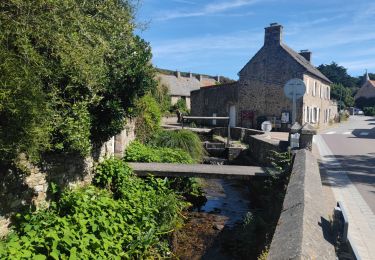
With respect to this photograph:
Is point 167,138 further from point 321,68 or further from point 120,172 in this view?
point 321,68

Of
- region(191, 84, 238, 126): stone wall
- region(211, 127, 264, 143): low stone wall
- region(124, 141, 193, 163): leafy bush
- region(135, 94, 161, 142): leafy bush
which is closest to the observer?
region(124, 141, 193, 163): leafy bush

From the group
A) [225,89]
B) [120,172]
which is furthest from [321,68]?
[120,172]

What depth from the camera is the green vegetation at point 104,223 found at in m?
5.61

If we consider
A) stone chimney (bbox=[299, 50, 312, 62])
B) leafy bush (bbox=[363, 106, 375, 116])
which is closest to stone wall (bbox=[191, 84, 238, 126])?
stone chimney (bbox=[299, 50, 312, 62])

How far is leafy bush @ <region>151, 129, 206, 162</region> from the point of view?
53.5 ft

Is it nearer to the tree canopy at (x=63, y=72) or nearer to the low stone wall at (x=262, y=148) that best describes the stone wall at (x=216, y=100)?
the low stone wall at (x=262, y=148)

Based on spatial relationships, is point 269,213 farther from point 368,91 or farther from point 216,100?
point 368,91

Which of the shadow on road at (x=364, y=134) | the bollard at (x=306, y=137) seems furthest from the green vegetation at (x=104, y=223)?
the shadow on road at (x=364, y=134)

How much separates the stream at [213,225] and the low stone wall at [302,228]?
309 centimetres

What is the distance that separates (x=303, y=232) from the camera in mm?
3781

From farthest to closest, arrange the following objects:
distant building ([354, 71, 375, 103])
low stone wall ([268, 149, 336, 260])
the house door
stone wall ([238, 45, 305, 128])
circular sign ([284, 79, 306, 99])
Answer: distant building ([354, 71, 375, 103]) → the house door → stone wall ([238, 45, 305, 128]) → circular sign ([284, 79, 306, 99]) → low stone wall ([268, 149, 336, 260])

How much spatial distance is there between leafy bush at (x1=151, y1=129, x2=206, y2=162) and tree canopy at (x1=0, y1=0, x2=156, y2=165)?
732 cm

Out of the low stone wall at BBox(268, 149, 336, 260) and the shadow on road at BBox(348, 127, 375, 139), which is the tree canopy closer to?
the low stone wall at BBox(268, 149, 336, 260)

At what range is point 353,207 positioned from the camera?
7555 mm
